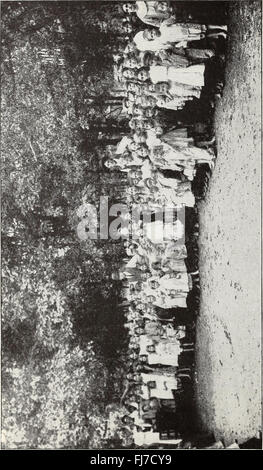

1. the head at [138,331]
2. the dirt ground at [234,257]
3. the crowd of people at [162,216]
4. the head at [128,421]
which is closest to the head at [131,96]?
the crowd of people at [162,216]

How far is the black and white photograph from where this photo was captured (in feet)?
6.62

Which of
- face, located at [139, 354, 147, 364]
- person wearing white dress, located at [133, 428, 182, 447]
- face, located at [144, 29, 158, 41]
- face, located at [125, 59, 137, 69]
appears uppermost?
face, located at [144, 29, 158, 41]

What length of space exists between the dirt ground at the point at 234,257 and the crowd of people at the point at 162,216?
0.16ft

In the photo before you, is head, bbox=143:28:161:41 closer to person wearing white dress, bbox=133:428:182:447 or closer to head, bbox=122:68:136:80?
head, bbox=122:68:136:80

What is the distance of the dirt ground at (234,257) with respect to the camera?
2.02 meters

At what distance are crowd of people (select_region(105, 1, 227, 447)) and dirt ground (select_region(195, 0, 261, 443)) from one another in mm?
50

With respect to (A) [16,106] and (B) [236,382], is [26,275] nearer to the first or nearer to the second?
(A) [16,106]

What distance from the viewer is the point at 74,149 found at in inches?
80.4

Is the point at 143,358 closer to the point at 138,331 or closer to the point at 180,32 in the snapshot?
the point at 138,331

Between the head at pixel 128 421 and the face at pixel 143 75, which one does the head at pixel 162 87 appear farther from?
the head at pixel 128 421

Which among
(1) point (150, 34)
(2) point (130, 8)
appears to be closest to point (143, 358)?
(1) point (150, 34)

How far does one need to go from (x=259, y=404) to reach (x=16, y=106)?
156 centimetres

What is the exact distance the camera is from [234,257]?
2.04 meters

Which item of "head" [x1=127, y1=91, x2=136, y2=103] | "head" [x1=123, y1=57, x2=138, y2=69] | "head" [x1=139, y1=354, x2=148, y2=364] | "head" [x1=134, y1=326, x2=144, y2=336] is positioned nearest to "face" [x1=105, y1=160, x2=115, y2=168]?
"head" [x1=127, y1=91, x2=136, y2=103]
